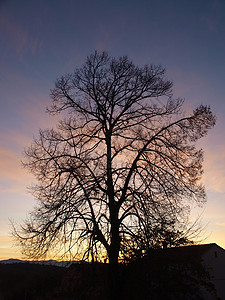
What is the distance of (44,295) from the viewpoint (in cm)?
1186

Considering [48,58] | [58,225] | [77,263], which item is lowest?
[77,263]

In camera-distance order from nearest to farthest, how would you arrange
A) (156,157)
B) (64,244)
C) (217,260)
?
(64,244)
(156,157)
(217,260)

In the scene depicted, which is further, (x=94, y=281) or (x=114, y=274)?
(x=94, y=281)

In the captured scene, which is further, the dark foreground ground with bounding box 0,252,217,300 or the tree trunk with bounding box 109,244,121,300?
the dark foreground ground with bounding box 0,252,217,300

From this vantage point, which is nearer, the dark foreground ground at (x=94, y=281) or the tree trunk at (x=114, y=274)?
the tree trunk at (x=114, y=274)

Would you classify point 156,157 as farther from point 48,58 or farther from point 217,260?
point 217,260

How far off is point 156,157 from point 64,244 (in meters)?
4.91

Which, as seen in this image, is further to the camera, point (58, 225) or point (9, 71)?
point (9, 71)

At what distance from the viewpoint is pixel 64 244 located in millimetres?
8852

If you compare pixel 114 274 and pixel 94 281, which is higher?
pixel 114 274

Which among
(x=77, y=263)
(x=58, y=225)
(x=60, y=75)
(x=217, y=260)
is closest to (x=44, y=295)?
(x=77, y=263)

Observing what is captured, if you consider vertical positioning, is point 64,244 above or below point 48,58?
below

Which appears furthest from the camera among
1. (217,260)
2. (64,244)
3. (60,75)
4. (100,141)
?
(217,260)

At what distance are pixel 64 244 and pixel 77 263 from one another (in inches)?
36.3
